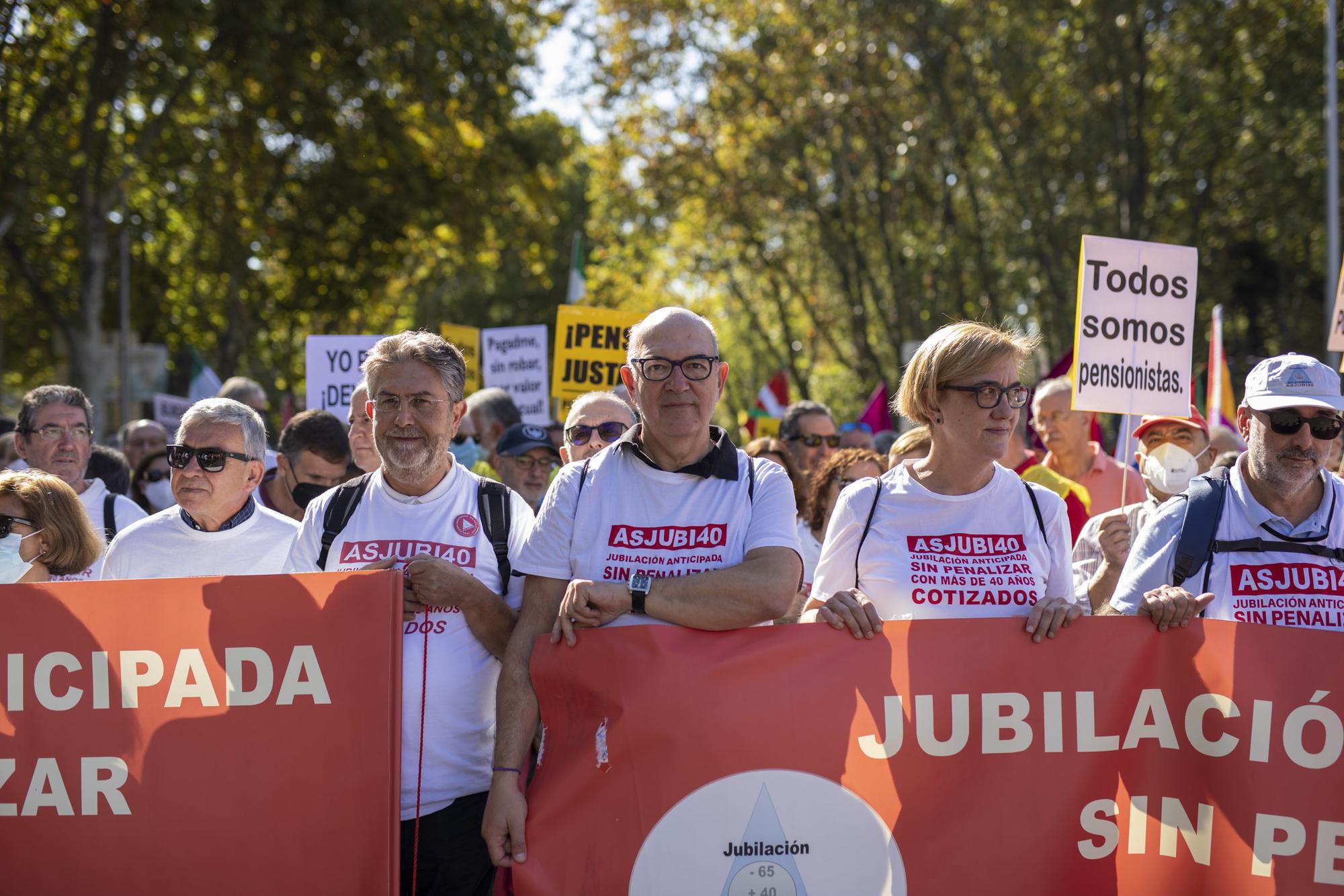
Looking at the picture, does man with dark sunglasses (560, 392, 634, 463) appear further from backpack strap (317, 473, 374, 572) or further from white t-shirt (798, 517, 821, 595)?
backpack strap (317, 473, 374, 572)

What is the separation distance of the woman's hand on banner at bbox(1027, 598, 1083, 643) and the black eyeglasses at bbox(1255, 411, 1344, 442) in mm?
828

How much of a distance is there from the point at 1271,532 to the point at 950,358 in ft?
3.44

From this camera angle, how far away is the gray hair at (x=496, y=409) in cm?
787

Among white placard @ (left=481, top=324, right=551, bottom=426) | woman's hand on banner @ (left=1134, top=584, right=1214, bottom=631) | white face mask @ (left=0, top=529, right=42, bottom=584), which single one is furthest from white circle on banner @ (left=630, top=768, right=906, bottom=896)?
white placard @ (left=481, top=324, right=551, bottom=426)

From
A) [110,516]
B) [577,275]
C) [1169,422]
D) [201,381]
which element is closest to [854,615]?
[1169,422]

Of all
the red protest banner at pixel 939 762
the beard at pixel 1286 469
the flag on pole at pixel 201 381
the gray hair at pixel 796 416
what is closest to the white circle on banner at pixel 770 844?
the red protest banner at pixel 939 762

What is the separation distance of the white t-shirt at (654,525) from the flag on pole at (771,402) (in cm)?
957

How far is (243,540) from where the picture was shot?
4164mm

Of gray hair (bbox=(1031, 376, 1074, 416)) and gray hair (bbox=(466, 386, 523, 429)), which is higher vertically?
gray hair (bbox=(1031, 376, 1074, 416))

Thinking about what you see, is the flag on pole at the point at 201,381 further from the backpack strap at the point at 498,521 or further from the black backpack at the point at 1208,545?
the black backpack at the point at 1208,545

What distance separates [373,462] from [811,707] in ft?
8.45

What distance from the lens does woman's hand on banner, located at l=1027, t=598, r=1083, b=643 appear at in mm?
3414

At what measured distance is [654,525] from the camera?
327cm

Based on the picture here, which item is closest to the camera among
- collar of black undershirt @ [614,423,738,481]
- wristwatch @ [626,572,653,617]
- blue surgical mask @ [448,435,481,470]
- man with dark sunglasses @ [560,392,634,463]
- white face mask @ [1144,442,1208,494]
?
wristwatch @ [626,572,653,617]
